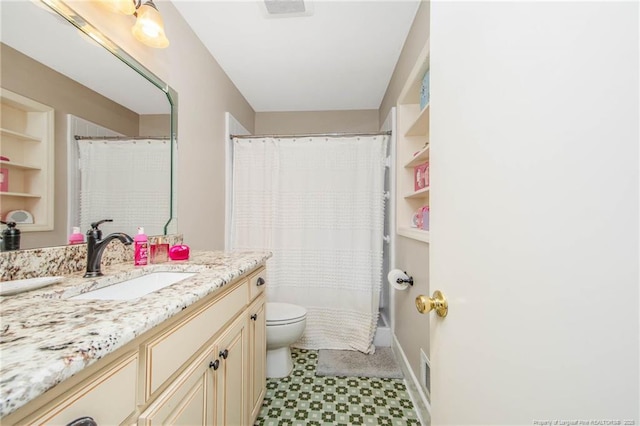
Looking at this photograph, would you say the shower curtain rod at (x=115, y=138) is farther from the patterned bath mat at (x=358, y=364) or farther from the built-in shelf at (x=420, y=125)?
the patterned bath mat at (x=358, y=364)

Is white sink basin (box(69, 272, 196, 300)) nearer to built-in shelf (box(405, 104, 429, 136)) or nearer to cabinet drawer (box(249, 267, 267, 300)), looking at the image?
cabinet drawer (box(249, 267, 267, 300))

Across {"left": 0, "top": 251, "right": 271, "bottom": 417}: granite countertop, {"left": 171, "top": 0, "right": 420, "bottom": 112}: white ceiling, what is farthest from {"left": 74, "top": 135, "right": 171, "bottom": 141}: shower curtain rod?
{"left": 171, "top": 0, "right": 420, "bottom": 112}: white ceiling

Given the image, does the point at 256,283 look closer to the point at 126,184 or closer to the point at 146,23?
the point at 126,184

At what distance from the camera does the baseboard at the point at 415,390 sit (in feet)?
4.54

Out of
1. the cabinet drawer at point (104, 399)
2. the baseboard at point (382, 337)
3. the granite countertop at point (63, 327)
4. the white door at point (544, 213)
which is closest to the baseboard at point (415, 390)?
the baseboard at point (382, 337)

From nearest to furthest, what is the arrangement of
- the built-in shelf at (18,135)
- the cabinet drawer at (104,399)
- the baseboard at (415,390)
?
the cabinet drawer at (104,399)
the built-in shelf at (18,135)
the baseboard at (415,390)

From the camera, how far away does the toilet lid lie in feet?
5.54

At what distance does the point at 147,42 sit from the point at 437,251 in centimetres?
155

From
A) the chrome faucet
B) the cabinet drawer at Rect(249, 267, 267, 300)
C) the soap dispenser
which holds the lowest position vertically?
the cabinet drawer at Rect(249, 267, 267, 300)

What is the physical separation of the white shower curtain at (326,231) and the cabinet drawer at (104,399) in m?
1.66

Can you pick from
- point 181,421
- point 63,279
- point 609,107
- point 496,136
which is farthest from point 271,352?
point 609,107

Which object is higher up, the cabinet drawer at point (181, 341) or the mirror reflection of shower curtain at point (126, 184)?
the mirror reflection of shower curtain at point (126, 184)

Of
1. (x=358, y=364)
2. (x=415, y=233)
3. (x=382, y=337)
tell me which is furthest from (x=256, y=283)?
(x=382, y=337)

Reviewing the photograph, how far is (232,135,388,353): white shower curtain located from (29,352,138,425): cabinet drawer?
5.44ft
